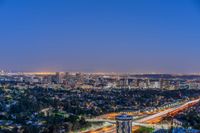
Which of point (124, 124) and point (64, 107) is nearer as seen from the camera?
point (124, 124)

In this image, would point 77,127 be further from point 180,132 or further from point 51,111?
point 51,111

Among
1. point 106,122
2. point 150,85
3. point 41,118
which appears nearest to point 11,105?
point 41,118

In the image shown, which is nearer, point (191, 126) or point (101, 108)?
point (191, 126)

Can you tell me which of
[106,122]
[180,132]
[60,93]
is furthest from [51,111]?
[60,93]

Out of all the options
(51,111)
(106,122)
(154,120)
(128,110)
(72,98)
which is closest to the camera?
(106,122)

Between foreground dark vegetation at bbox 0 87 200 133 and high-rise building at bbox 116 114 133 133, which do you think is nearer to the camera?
high-rise building at bbox 116 114 133 133

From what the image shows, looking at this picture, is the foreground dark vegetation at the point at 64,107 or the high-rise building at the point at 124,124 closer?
the high-rise building at the point at 124,124

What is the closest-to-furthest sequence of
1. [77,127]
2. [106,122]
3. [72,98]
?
[77,127] → [106,122] → [72,98]

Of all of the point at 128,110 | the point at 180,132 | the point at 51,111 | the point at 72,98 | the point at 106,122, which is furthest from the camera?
the point at 72,98

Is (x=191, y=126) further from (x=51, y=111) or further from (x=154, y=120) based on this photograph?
(x=51, y=111)
